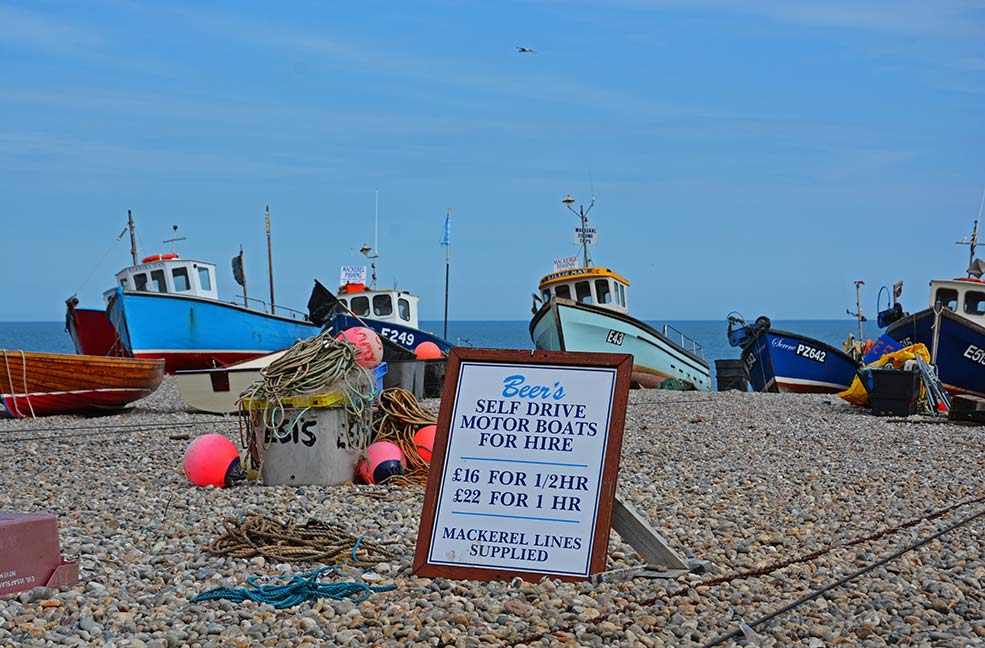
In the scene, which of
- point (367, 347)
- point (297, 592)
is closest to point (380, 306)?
point (367, 347)

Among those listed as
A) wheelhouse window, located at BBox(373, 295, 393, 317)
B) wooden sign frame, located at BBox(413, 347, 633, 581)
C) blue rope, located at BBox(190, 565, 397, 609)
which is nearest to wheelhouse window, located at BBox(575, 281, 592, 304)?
wheelhouse window, located at BBox(373, 295, 393, 317)

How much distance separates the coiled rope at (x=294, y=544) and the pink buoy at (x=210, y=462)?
201cm

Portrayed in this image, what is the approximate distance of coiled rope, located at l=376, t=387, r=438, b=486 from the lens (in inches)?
309

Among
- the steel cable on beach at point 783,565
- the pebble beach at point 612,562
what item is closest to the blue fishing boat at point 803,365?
the pebble beach at point 612,562

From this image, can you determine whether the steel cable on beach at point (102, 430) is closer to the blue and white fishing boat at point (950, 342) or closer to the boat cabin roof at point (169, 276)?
the blue and white fishing boat at point (950, 342)

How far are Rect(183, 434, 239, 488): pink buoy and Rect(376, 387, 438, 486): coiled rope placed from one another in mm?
1049

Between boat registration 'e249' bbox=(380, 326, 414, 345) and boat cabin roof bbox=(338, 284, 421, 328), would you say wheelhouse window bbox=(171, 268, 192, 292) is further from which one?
boat registration 'e249' bbox=(380, 326, 414, 345)

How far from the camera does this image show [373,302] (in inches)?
1032

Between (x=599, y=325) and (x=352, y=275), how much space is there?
638 cm

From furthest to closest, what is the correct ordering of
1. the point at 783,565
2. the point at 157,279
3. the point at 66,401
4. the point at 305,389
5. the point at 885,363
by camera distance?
the point at 157,279
the point at 885,363
the point at 66,401
the point at 305,389
the point at 783,565

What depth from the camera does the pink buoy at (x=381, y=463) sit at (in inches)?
300

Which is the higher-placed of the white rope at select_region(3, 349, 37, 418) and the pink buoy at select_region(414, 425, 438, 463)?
the pink buoy at select_region(414, 425, 438, 463)

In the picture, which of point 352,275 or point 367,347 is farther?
point 352,275

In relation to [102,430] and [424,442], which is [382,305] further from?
[424,442]
